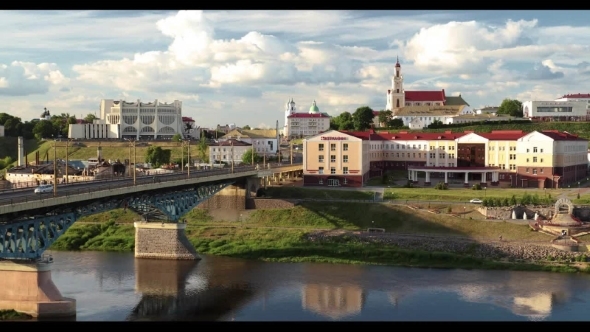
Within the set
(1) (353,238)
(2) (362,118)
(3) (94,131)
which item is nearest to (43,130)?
(3) (94,131)

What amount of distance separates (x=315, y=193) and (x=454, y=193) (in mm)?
11196

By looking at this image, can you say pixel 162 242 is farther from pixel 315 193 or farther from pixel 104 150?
pixel 104 150

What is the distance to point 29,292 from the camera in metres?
27.6

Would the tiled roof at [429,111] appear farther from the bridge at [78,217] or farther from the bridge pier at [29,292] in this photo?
the bridge pier at [29,292]

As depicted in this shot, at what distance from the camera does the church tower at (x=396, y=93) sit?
113125mm

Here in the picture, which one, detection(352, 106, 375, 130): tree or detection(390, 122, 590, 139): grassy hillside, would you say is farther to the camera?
detection(352, 106, 375, 130): tree

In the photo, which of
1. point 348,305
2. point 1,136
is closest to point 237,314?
point 348,305

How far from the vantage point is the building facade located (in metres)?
108

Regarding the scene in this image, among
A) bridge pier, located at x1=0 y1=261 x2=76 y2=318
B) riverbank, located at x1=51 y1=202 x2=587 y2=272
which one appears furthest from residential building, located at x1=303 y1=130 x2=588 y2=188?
bridge pier, located at x1=0 y1=261 x2=76 y2=318

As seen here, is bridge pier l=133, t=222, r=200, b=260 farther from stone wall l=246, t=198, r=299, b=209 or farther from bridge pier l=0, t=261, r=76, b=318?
bridge pier l=0, t=261, r=76, b=318

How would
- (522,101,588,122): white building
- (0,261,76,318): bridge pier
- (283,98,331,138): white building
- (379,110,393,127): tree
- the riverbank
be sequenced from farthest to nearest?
(283,98,331,138): white building < (379,110,393,127): tree < (522,101,588,122): white building < the riverbank < (0,261,76,318): bridge pier

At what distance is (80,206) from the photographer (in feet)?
103

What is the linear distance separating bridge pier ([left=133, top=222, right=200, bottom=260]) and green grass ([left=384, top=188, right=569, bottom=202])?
1857 cm
